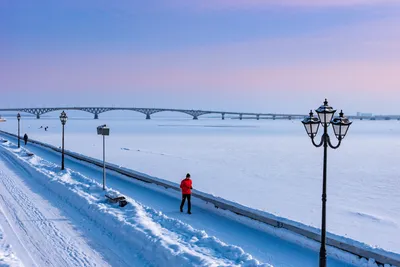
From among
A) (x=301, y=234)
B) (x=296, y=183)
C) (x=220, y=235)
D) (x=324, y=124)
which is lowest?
(x=296, y=183)

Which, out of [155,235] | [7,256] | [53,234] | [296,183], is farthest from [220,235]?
[296,183]

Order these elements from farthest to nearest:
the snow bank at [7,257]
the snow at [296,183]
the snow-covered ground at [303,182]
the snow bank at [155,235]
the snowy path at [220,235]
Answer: the snow-covered ground at [303,182] → the snow at [296,183] → the snowy path at [220,235] → the snow bank at [155,235] → the snow bank at [7,257]

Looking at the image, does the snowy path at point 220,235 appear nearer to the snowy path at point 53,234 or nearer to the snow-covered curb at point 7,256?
the snowy path at point 53,234

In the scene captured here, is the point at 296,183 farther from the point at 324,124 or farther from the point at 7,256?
the point at 7,256

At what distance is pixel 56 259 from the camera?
379 inches

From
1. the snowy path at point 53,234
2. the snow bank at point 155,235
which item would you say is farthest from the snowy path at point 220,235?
the snowy path at point 53,234

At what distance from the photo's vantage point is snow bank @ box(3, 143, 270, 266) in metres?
9.34

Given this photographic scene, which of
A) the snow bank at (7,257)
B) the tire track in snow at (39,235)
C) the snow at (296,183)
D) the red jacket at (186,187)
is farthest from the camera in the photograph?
the red jacket at (186,187)

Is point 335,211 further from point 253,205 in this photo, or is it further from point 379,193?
point 379,193

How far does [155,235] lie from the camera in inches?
420

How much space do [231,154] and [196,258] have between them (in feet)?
87.4

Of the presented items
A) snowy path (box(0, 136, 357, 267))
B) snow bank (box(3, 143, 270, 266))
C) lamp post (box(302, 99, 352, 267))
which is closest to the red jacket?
snowy path (box(0, 136, 357, 267))

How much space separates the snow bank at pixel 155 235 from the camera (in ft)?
30.7

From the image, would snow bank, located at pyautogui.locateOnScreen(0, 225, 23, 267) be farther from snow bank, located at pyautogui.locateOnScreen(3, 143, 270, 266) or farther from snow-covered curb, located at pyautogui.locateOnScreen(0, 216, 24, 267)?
snow bank, located at pyautogui.locateOnScreen(3, 143, 270, 266)
